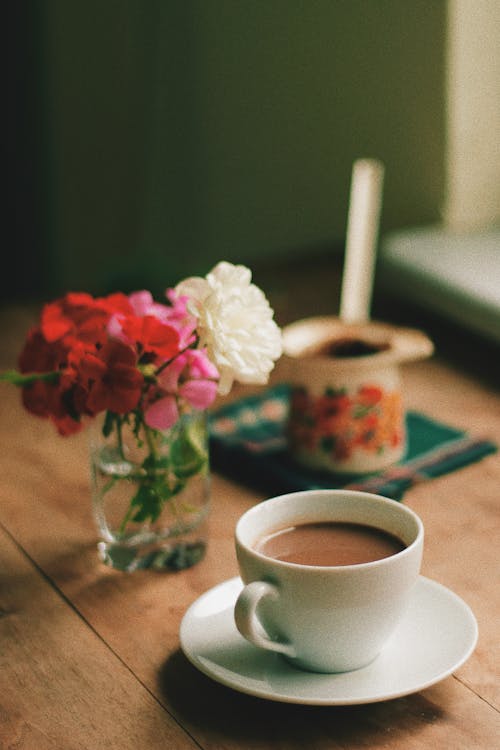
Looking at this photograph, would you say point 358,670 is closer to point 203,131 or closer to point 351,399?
point 351,399

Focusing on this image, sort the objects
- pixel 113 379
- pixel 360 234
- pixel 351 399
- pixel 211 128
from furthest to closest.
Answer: pixel 211 128 < pixel 360 234 < pixel 351 399 < pixel 113 379

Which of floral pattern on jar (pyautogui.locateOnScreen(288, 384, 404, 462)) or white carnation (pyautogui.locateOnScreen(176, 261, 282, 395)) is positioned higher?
white carnation (pyautogui.locateOnScreen(176, 261, 282, 395))

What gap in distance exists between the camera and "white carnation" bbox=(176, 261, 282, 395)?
77 centimetres

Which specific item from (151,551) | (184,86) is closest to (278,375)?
(151,551)

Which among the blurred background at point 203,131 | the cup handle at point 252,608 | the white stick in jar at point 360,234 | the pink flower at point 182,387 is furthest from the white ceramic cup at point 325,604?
the blurred background at point 203,131

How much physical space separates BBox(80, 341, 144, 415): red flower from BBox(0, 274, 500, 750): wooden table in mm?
161

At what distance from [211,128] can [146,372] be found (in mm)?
1353

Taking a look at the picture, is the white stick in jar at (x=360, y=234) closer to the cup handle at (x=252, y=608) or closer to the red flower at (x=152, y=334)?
the red flower at (x=152, y=334)

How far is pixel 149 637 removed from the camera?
767mm

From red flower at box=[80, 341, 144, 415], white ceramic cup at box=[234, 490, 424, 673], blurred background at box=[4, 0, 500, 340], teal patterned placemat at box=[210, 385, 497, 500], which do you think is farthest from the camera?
blurred background at box=[4, 0, 500, 340]

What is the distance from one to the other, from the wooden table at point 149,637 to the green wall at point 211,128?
775mm

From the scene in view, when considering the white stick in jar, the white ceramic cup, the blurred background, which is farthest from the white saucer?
the blurred background

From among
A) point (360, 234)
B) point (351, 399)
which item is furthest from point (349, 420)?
point (360, 234)

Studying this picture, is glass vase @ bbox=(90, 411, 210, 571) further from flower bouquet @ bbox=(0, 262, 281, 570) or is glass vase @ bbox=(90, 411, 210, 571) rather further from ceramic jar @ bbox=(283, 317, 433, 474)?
ceramic jar @ bbox=(283, 317, 433, 474)
